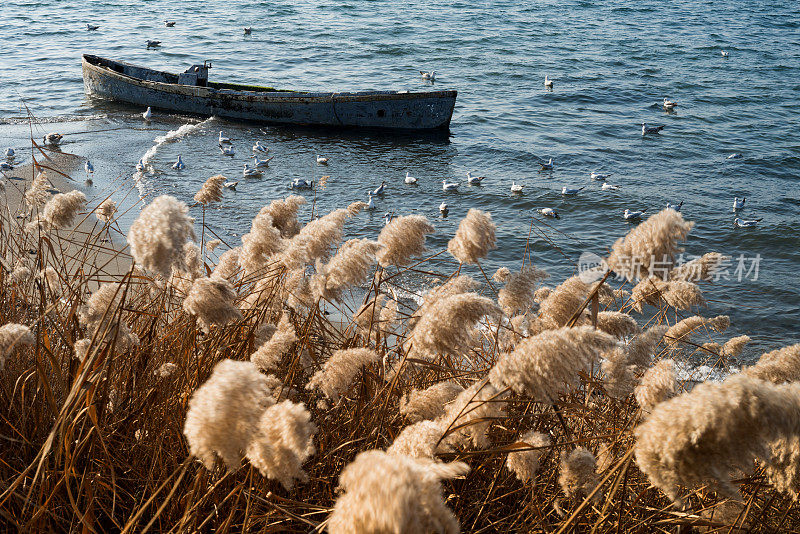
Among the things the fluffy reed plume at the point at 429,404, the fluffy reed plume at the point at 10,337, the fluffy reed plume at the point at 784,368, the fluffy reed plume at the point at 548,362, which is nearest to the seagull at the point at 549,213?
the fluffy reed plume at the point at 784,368

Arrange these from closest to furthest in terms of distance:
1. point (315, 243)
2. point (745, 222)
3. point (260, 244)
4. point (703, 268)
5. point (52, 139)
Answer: point (315, 243)
point (260, 244)
point (703, 268)
point (745, 222)
point (52, 139)

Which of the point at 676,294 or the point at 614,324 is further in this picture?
the point at 676,294

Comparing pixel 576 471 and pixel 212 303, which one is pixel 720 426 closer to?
pixel 576 471

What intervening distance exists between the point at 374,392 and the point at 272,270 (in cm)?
81

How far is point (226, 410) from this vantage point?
4.23 feet

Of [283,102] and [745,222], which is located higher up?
[283,102]

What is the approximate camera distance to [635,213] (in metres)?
11.5

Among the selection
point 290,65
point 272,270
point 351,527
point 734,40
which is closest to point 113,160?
point 290,65

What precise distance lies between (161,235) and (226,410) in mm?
536

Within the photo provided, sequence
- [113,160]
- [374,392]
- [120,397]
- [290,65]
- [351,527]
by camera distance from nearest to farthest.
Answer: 1. [351,527]
2. [120,397]
3. [374,392]
4. [113,160]
5. [290,65]

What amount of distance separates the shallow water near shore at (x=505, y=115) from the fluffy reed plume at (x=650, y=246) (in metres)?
6.21

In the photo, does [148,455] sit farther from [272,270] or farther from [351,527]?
[351,527]

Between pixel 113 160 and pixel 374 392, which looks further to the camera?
pixel 113 160

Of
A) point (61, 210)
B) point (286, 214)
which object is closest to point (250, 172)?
point (286, 214)
